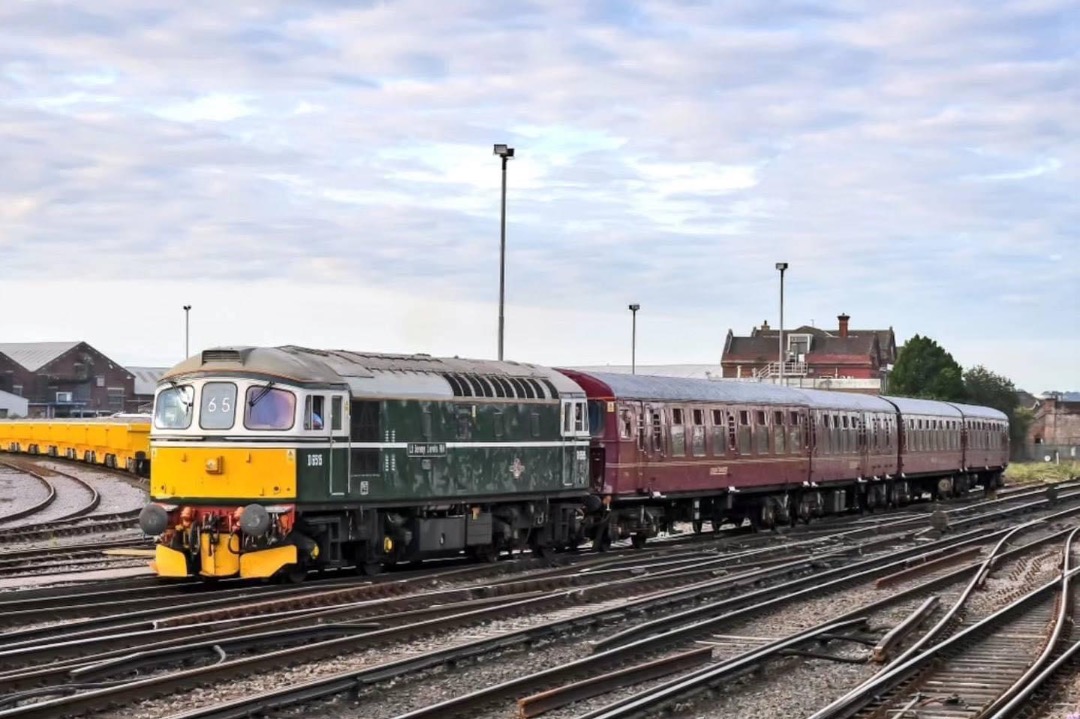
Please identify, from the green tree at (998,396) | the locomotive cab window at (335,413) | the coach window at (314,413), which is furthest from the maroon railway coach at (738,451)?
the green tree at (998,396)

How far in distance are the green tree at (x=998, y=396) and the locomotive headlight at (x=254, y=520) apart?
329ft

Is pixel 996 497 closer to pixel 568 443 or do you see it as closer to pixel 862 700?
pixel 568 443

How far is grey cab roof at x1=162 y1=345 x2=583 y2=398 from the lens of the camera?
21562 millimetres

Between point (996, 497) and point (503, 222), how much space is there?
27.7 m

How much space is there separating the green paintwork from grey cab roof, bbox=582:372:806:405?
227 centimetres

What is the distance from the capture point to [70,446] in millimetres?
62469

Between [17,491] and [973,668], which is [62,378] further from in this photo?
[973,668]

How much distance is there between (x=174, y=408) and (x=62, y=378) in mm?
98514

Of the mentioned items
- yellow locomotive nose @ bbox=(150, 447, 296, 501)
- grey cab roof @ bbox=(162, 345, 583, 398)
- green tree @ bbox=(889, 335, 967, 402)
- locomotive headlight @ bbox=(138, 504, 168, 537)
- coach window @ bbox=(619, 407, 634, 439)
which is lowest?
locomotive headlight @ bbox=(138, 504, 168, 537)

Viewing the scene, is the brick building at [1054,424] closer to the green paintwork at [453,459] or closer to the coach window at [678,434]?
the coach window at [678,434]

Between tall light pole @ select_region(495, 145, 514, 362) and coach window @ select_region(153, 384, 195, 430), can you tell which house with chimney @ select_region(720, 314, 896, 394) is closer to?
tall light pole @ select_region(495, 145, 514, 362)

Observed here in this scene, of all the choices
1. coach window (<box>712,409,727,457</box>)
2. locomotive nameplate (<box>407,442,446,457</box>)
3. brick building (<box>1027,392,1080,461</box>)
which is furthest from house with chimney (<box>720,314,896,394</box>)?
locomotive nameplate (<box>407,442,446,457</box>)

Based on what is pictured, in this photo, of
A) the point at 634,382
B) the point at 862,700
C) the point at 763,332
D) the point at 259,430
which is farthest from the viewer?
the point at 763,332

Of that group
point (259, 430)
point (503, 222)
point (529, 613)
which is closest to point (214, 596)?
point (259, 430)
